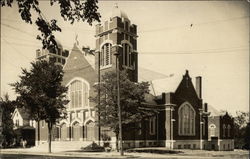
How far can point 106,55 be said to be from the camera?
38.2 m

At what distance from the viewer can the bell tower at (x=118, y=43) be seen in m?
36.8

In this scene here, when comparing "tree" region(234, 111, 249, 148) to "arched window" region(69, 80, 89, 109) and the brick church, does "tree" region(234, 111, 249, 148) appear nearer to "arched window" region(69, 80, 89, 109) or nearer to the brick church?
the brick church

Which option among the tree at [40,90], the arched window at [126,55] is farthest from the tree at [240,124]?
the tree at [40,90]

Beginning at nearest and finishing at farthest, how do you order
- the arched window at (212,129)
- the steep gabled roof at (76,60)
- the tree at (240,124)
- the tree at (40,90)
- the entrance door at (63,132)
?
Result: the tree at (40,90) → the steep gabled roof at (76,60) → the entrance door at (63,132) → the arched window at (212,129) → the tree at (240,124)

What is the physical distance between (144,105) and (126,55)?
6.16 metres

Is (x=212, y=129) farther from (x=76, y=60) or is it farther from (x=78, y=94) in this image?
(x=76, y=60)

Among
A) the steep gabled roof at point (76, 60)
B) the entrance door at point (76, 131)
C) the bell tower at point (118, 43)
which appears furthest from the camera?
the steep gabled roof at point (76, 60)

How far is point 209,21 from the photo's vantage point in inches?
620

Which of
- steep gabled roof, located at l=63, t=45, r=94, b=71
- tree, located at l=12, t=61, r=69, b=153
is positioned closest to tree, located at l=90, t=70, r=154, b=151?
tree, located at l=12, t=61, r=69, b=153

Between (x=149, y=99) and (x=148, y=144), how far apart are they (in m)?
5.53

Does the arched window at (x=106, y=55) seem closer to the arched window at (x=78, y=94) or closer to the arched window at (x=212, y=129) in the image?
the arched window at (x=78, y=94)

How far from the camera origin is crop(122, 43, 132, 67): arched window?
37.7 m

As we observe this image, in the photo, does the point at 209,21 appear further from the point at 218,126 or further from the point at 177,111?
the point at 218,126

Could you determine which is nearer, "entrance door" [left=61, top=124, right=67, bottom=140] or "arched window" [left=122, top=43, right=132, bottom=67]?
"arched window" [left=122, top=43, right=132, bottom=67]
